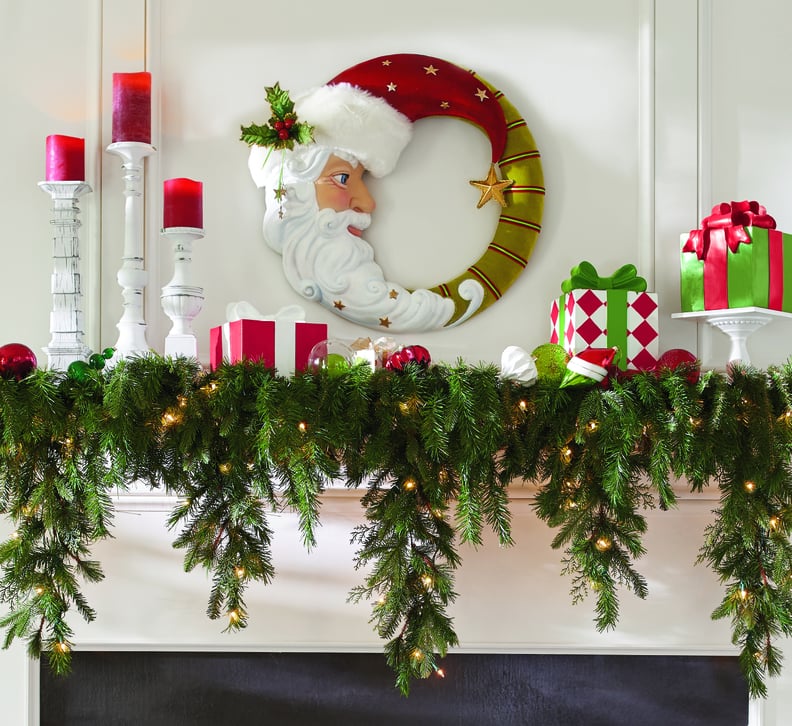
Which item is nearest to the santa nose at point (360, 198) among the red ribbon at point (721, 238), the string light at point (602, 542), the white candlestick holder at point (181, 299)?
the white candlestick holder at point (181, 299)

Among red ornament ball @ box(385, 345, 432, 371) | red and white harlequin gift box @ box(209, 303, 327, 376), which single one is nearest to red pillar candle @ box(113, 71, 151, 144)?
red and white harlequin gift box @ box(209, 303, 327, 376)

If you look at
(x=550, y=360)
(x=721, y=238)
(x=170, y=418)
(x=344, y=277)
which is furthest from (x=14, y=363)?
(x=721, y=238)

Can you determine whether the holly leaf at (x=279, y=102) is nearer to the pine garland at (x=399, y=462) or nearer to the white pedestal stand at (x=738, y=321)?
the pine garland at (x=399, y=462)

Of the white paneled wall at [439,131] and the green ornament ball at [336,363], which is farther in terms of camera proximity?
the white paneled wall at [439,131]

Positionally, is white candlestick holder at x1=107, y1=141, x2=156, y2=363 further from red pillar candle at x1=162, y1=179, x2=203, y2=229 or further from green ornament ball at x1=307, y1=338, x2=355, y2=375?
green ornament ball at x1=307, y1=338, x2=355, y2=375

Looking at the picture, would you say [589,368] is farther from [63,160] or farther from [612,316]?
[63,160]

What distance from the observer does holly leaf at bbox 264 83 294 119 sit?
5.34ft

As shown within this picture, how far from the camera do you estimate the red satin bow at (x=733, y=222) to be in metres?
1.56

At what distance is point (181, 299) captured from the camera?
158 cm

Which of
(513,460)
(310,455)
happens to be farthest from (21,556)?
(513,460)

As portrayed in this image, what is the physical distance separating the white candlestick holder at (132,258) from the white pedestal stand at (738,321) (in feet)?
3.31

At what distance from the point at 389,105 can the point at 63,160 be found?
0.62 m

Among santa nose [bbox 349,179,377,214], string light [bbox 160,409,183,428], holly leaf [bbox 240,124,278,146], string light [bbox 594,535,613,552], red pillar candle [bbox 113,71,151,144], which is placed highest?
red pillar candle [bbox 113,71,151,144]

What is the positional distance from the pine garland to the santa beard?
335mm
